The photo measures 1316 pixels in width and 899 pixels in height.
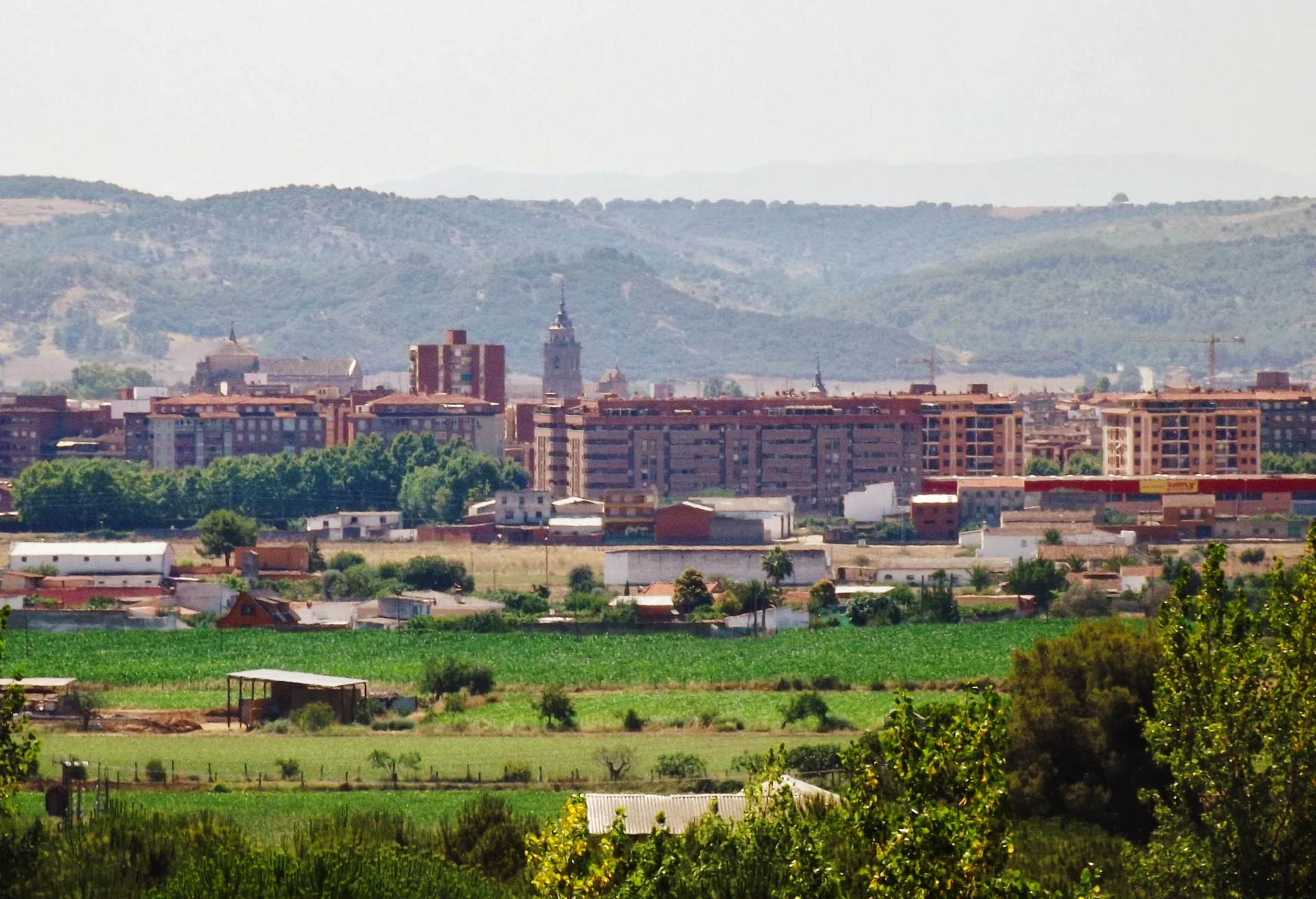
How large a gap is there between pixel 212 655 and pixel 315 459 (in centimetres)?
5676

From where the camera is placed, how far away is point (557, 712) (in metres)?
47.0

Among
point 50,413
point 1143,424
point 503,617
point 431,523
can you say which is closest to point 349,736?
point 503,617

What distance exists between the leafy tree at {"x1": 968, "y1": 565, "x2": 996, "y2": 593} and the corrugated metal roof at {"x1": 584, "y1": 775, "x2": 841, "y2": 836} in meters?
41.1

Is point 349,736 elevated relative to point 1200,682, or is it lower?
lower

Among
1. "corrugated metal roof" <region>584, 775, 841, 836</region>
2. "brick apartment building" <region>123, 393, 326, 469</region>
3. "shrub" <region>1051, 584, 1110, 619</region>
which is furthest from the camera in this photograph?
"brick apartment building" <region>123, 393, 326, 469</region>

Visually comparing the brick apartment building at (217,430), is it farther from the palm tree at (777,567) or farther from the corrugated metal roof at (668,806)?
the corrugated metal roof at (668,806)

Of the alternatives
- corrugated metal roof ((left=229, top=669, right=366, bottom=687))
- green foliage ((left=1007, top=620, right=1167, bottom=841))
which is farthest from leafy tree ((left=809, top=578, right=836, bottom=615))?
green foliage ((left=1007, top=620, right=1167, bottom=841))

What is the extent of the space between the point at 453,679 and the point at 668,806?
20.0 m

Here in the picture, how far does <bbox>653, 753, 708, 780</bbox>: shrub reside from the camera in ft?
128

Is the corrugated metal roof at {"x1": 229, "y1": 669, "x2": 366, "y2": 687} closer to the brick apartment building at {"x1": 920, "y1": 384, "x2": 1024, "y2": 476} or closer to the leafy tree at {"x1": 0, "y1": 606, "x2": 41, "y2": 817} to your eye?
the leafy tree at {"x1": 0, "y1": 606, "x2": 41, "y2": 817}

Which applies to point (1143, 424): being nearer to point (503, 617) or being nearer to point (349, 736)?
point (503, 617)

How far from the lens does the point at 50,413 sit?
133 meters

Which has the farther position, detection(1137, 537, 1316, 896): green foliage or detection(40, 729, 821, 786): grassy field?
detection(40, 729, 821, 786): grassy field

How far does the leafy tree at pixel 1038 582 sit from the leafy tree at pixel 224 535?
78.2ft
